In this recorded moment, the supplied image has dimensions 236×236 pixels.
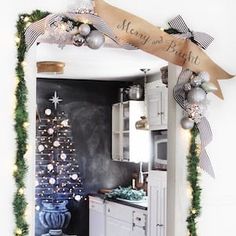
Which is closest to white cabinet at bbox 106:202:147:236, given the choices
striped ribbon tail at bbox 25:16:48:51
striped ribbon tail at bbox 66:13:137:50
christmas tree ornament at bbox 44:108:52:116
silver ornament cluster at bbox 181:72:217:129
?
christmas tree ornament at bbox 44:108:52:116

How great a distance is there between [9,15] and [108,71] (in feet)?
12.6

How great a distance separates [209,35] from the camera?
3281mm

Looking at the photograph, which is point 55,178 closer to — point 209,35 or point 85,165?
point 85,165

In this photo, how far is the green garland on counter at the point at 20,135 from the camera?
9.39ft

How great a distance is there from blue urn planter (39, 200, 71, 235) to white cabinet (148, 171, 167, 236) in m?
1.85

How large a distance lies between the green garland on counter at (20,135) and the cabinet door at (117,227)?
11.8 ft

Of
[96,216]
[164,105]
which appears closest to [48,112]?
[96,216]

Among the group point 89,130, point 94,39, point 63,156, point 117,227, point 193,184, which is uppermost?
point 94,39

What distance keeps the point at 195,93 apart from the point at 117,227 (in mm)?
3998

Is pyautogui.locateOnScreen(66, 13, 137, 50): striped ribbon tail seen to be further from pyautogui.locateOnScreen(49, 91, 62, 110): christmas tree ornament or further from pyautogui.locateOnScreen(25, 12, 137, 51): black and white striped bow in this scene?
pyautogui.locateOnScreen(49, 91, 62, 110): christmas tree ornament

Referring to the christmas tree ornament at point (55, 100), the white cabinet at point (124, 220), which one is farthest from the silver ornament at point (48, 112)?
the white cabinet at point (124, 220)

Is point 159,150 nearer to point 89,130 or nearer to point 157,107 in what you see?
point 157,107

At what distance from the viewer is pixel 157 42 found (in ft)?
10.1

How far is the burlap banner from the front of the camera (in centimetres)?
295
